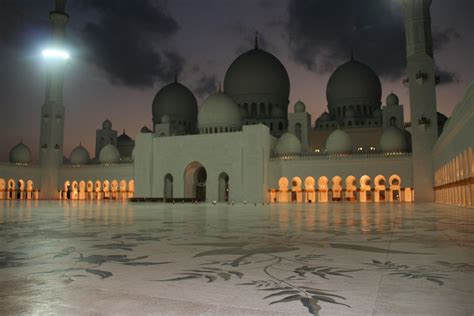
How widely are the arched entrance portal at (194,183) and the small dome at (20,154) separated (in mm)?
18919

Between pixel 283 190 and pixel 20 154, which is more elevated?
pixel 20 154

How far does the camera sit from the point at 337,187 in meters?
34.2

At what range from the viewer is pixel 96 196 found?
4419cm

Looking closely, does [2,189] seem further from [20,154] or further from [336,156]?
[336,156]

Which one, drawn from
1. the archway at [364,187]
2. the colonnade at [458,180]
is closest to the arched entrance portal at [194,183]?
the archway at [364,187]

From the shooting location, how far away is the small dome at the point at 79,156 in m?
45.5

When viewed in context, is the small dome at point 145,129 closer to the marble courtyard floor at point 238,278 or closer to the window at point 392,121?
the window at point 392,121

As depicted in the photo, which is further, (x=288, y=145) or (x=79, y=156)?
(x=79, y=156)

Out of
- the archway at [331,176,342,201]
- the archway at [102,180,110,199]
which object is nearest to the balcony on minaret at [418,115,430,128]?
the archway at [331,176,342,201]

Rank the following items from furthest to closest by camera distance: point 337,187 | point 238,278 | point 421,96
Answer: point 337,187
point 421,96
point 238,278

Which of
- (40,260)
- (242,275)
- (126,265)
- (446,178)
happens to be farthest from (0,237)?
(446,178)

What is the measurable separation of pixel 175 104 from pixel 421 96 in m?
26.0

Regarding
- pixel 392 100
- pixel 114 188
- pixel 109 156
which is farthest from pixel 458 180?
pixel 109 156

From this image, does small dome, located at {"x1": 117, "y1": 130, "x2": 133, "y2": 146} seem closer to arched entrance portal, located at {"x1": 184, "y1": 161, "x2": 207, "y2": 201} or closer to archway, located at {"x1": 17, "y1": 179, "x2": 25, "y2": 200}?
archway, located at {"x1": 17, "y1": 179, "x2": 25, "y2": 200}
